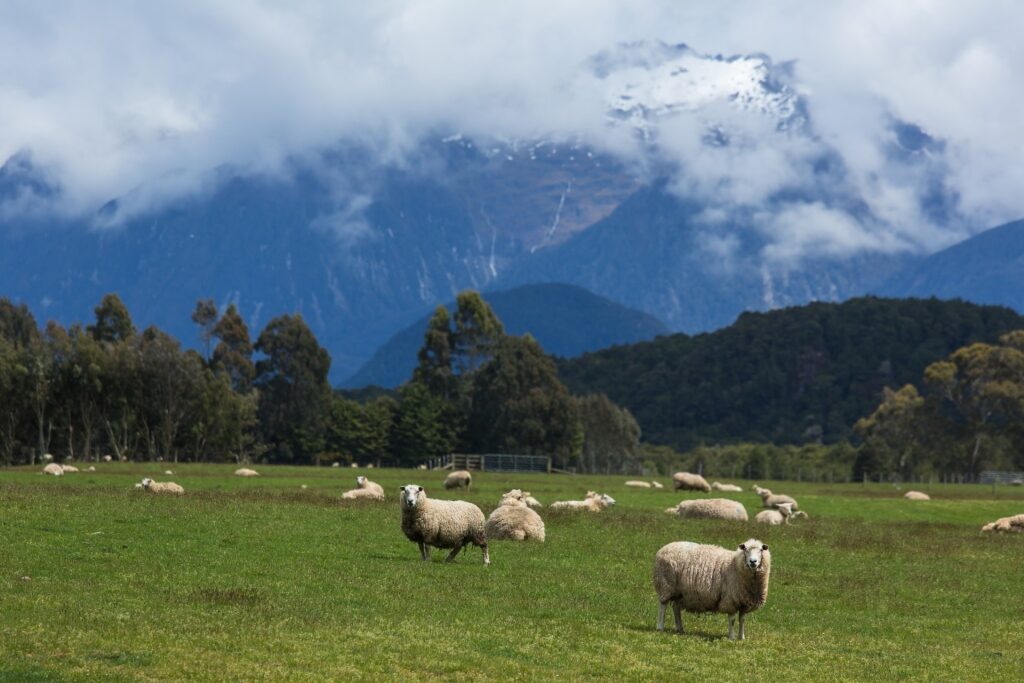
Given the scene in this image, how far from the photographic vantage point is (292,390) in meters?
136

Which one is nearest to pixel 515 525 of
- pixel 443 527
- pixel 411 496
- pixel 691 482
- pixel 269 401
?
pixel 443 527

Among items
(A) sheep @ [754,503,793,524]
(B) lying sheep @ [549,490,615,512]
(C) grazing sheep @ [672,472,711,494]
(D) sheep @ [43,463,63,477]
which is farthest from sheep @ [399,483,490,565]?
(C) grazing sheep @ [672,472,711,494]

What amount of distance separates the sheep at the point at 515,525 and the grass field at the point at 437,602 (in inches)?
36.9

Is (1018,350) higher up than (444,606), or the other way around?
(1018,350)

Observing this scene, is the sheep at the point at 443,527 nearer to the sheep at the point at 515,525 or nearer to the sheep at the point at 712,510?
the sheep at the point at 515,525

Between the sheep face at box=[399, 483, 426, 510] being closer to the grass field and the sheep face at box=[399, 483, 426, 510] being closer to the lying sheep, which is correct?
the grass field

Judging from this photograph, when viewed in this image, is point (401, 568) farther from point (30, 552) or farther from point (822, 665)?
point (822, 665)

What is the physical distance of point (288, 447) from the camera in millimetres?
128625

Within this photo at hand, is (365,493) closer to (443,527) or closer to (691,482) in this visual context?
(443,527)

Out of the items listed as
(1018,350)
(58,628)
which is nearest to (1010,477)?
(1018,350)

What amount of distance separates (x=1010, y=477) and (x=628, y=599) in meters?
97.2

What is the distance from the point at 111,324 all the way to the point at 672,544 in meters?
110

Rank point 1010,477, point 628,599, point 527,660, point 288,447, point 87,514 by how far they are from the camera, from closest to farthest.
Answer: point 527,660
point 628,599
point 87,514
point 1010,477
point 288,447

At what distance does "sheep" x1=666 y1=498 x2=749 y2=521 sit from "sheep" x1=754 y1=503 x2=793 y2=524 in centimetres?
77
